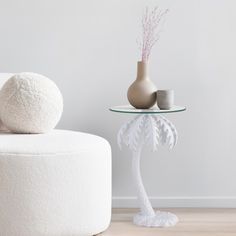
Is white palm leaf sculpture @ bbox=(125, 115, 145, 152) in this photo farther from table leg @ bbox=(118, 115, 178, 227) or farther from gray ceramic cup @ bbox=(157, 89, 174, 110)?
gray ceramic cup @ bbox=(157, 89, 174, 110)

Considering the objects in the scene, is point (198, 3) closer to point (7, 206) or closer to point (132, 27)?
point (132, 27)

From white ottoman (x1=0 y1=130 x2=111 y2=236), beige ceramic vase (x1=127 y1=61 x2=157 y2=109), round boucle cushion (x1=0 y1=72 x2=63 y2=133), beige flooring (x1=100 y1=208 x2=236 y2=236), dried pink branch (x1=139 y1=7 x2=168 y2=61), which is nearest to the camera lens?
white ottoman (x1=0 y1=130 x2=111 y2=236)

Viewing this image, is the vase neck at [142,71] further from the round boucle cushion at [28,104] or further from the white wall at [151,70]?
the round boucle cushion at [28,104]

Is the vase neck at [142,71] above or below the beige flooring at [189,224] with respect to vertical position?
above

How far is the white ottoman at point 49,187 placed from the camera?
2643 mm

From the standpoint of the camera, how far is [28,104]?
2938mm

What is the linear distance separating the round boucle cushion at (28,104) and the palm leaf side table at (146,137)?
0.37 m

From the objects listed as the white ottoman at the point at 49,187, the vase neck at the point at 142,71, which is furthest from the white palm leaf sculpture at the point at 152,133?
the white ottoman at the point at 49,187

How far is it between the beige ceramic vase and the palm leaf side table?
0.13 ft

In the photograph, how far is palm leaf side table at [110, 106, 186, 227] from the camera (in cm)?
316

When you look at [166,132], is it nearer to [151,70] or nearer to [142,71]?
[142,71]

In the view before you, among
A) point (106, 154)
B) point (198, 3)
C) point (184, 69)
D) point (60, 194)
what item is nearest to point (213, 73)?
point (184, 69)

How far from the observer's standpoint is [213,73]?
11.7 feet

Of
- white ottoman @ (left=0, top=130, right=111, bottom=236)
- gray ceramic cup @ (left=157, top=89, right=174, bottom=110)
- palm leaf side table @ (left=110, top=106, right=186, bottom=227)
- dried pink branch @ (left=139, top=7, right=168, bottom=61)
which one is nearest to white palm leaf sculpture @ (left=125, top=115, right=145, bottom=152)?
palm leaf side table @ (left=110, top=106, right=186, bottom=227)
